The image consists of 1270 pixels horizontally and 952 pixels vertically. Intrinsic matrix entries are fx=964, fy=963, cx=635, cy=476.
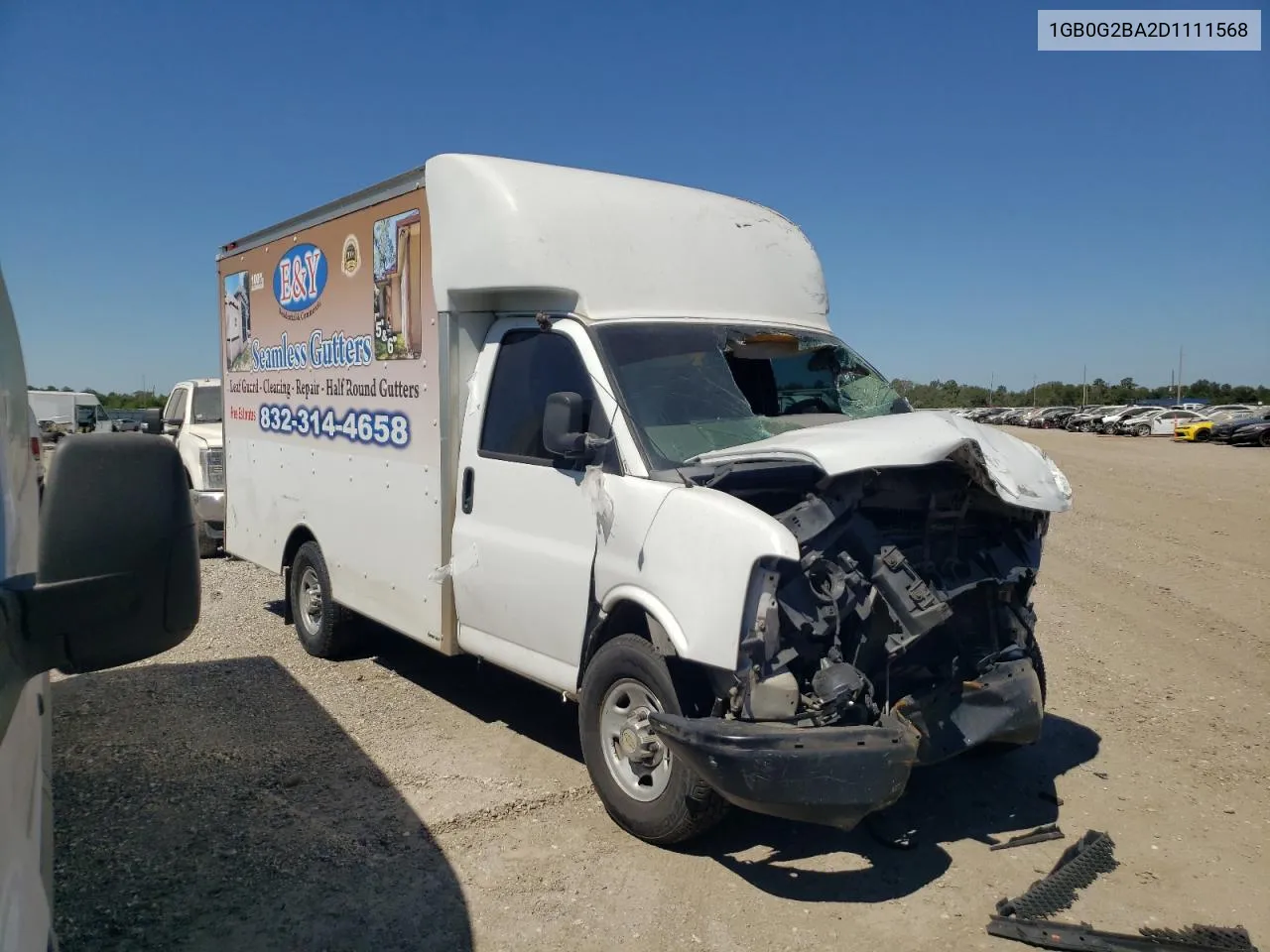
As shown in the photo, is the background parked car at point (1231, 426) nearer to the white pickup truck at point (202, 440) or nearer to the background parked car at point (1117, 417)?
the background parked car at point (1117, 417)

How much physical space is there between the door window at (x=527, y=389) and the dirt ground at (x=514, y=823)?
1.76 meters

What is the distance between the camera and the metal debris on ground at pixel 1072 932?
11.9ft

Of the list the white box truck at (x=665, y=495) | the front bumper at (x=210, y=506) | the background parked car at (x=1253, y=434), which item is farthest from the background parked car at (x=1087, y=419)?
the white box truck at (x=665, y=495)

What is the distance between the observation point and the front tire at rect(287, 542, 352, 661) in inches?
274

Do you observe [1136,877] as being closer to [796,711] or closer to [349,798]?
[796,711]

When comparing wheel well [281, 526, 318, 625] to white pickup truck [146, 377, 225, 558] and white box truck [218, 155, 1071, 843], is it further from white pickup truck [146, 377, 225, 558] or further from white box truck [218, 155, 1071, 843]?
white pickup truck [146, 377, 225, 558]

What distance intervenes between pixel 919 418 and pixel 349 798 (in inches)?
132

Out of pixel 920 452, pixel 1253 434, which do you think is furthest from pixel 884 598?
pixel 1253 434

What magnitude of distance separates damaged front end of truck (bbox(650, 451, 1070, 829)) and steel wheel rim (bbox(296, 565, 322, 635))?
412cm

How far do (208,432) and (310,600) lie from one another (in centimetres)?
560

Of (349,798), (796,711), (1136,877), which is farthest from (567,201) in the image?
(1136,877)

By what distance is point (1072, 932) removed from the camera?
146 inches

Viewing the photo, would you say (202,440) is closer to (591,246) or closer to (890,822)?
(591,246)

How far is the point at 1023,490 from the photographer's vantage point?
4230mm
